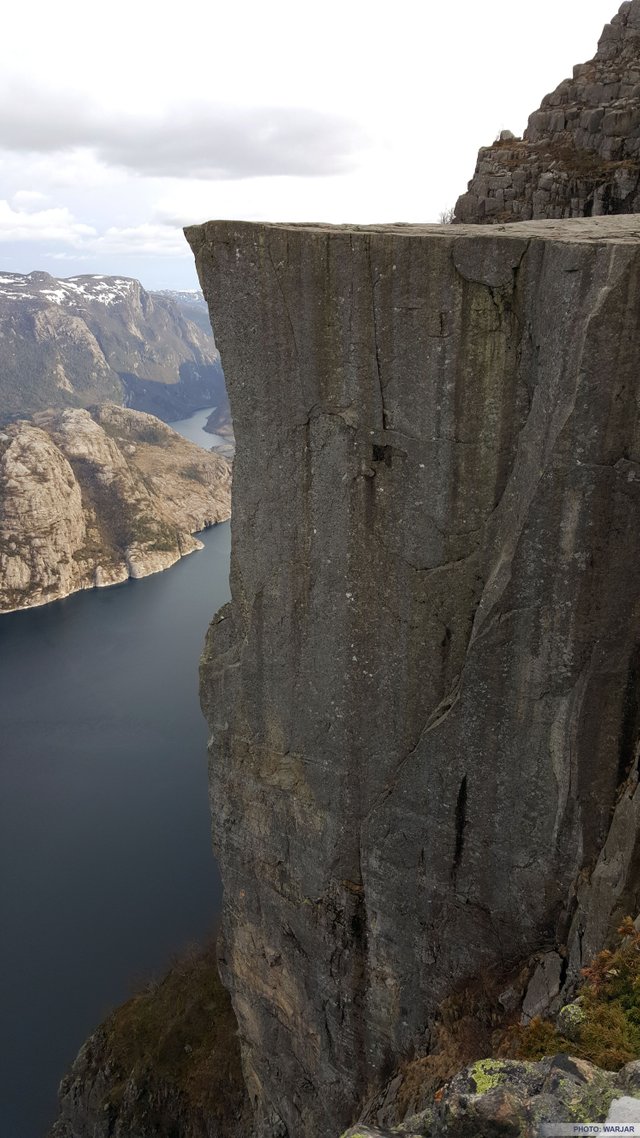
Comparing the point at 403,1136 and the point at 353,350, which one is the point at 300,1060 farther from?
the point at 353,350

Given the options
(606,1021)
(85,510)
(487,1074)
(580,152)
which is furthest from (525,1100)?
(85,510)

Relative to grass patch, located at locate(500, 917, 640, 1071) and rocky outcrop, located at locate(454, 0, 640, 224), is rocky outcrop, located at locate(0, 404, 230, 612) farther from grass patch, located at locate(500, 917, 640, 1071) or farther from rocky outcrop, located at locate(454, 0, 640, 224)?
grass patch, located at locate(500, 917, 640, 1071)

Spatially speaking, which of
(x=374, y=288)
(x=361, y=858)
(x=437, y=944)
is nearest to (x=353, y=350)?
(x=374, y=288)

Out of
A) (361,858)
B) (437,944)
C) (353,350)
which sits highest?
(353,350)

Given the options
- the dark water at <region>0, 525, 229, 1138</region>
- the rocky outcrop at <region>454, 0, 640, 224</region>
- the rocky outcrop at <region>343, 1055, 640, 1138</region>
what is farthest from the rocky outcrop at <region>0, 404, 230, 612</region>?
the rocky outcrop at <region>343, 1055, 640, 1138</region>

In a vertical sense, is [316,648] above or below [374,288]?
below

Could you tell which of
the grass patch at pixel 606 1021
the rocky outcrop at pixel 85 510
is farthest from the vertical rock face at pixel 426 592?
the rocky outcrop at pixel 85 510

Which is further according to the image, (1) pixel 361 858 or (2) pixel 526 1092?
(1) pixel 361 858
